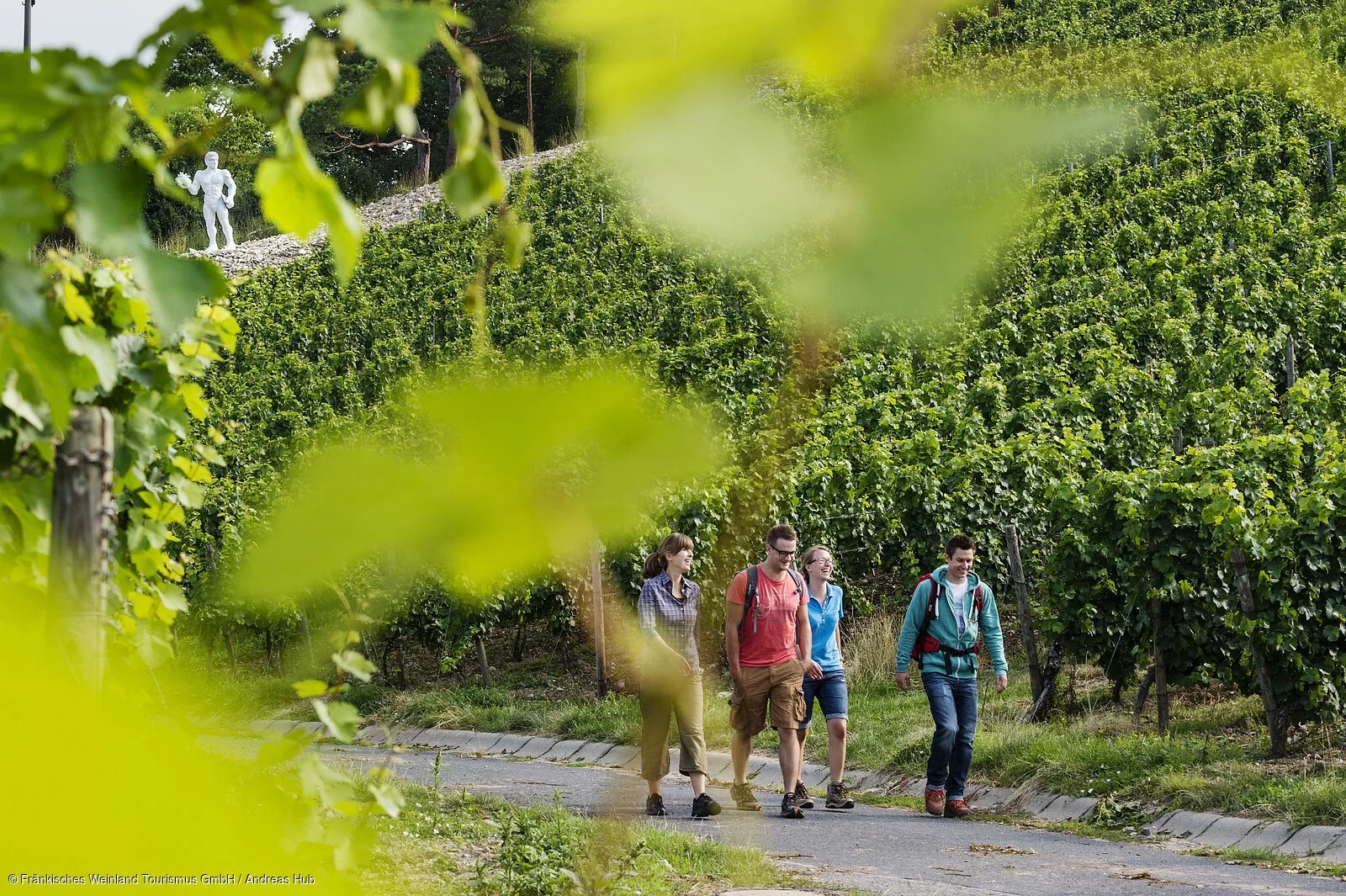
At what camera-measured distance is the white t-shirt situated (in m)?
5.32

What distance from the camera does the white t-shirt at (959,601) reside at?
532 cm

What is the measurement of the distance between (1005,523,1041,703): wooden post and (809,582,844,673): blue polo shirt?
2.21 meters

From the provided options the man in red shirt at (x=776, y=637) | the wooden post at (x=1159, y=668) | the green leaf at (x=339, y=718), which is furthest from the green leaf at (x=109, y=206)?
the wooden post at (x=1159, y=668)

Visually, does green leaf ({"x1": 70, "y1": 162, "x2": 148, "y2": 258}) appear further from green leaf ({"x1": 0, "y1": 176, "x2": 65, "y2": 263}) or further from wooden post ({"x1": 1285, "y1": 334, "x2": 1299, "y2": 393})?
wooden post ({"x1": 1285, "y1": 334, "x2": 1299, "y2": 393})

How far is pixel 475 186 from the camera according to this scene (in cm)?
49

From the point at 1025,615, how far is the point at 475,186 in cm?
747

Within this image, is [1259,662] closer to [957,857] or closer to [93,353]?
[957,857]

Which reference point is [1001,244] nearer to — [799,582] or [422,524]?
[422,524]

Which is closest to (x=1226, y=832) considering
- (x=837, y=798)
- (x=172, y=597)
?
(x=837, y=798)

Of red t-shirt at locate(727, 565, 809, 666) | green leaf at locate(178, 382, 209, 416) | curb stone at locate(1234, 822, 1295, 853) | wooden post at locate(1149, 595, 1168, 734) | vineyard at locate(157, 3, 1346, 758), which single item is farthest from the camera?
wooden post at locate(1149, 595, 1168, 734)

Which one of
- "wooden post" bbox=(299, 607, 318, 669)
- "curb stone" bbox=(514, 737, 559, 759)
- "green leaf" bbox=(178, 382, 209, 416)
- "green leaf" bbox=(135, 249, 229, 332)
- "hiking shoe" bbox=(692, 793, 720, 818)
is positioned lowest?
"curb stone" bbox=(514, 737, 559, 759)

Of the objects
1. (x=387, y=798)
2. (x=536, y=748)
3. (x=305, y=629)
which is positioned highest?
(x=305, y=629)

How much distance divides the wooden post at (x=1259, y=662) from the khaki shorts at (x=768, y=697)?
2.32 m

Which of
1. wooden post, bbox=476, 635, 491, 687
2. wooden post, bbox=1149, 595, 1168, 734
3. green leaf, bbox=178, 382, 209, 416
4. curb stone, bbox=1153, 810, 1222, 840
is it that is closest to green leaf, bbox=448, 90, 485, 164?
green leaf, bbox=178, 382, 209, 416
